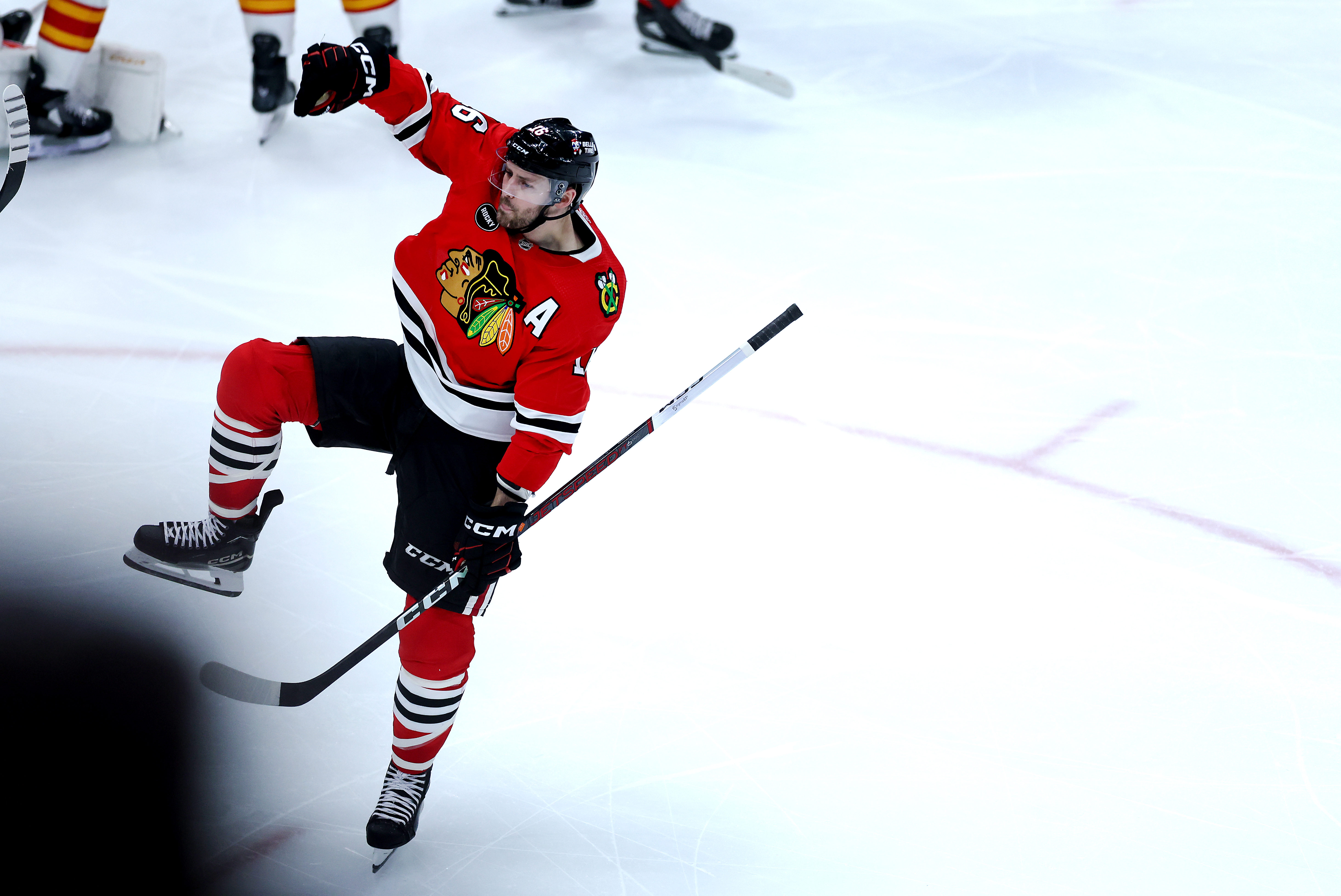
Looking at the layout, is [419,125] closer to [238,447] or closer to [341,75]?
[341,75]

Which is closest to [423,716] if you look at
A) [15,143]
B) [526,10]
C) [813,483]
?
[15,143]

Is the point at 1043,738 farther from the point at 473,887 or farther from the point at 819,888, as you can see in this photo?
the point at 473,887

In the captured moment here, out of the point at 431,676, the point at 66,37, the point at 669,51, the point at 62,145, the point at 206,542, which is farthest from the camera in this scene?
the point at 669,51

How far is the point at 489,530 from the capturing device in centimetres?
193

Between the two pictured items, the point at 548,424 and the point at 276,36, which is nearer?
the point at 548,424

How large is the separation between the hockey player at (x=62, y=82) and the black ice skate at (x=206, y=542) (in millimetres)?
2572

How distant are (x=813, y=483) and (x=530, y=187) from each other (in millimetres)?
1419

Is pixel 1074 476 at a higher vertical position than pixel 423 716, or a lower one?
lower

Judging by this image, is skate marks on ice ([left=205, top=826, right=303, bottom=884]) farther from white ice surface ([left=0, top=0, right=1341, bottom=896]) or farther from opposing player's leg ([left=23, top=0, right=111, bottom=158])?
opposing player's leg ([left=23, top=0, right=111, bottom=158])

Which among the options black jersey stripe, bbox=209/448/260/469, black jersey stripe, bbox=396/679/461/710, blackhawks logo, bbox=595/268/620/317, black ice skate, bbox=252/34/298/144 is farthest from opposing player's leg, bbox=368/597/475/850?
black ice skate, bbox=252/34/298/144

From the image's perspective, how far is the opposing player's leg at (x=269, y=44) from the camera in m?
4.35

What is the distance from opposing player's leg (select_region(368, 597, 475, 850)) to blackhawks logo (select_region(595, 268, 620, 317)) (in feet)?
1.79

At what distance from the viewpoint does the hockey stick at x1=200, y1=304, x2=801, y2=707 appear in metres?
2.06

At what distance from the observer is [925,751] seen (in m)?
2.35
